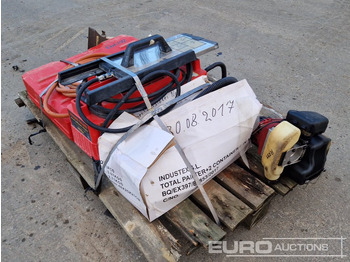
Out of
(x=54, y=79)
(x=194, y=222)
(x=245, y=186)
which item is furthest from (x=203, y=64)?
(x=194, y=222)

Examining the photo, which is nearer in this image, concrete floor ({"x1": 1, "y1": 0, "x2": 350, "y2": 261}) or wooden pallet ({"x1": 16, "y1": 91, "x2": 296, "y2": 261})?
wooden pallet ({"x1": 16, "y1": 91, "x2": 296, "y2": 261})

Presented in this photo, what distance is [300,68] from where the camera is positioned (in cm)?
333

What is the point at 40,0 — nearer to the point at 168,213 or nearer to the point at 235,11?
the point at 235,11

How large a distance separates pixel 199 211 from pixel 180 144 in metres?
0.42

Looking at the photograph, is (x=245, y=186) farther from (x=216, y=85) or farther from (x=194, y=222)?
(x=216, y=85)

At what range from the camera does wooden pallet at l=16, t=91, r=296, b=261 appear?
4.86 feet

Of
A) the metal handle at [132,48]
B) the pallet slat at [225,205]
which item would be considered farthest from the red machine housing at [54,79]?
the pallet slat at [225,205]

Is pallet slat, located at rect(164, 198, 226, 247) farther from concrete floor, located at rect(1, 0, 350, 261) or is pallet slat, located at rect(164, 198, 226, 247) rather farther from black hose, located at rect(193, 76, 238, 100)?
black hose, located at rect(193, 76, 238, 100)

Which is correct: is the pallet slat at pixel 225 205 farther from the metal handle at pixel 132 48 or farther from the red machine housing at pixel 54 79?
the red machine housing at pixel 54 79

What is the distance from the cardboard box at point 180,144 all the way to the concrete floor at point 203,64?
0.48 m

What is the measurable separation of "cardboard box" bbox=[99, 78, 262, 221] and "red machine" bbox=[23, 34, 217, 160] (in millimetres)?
132

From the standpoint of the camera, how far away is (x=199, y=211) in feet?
5.29

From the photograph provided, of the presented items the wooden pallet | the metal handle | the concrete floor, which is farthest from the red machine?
the concrete floor

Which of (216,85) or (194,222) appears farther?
(216,85)
